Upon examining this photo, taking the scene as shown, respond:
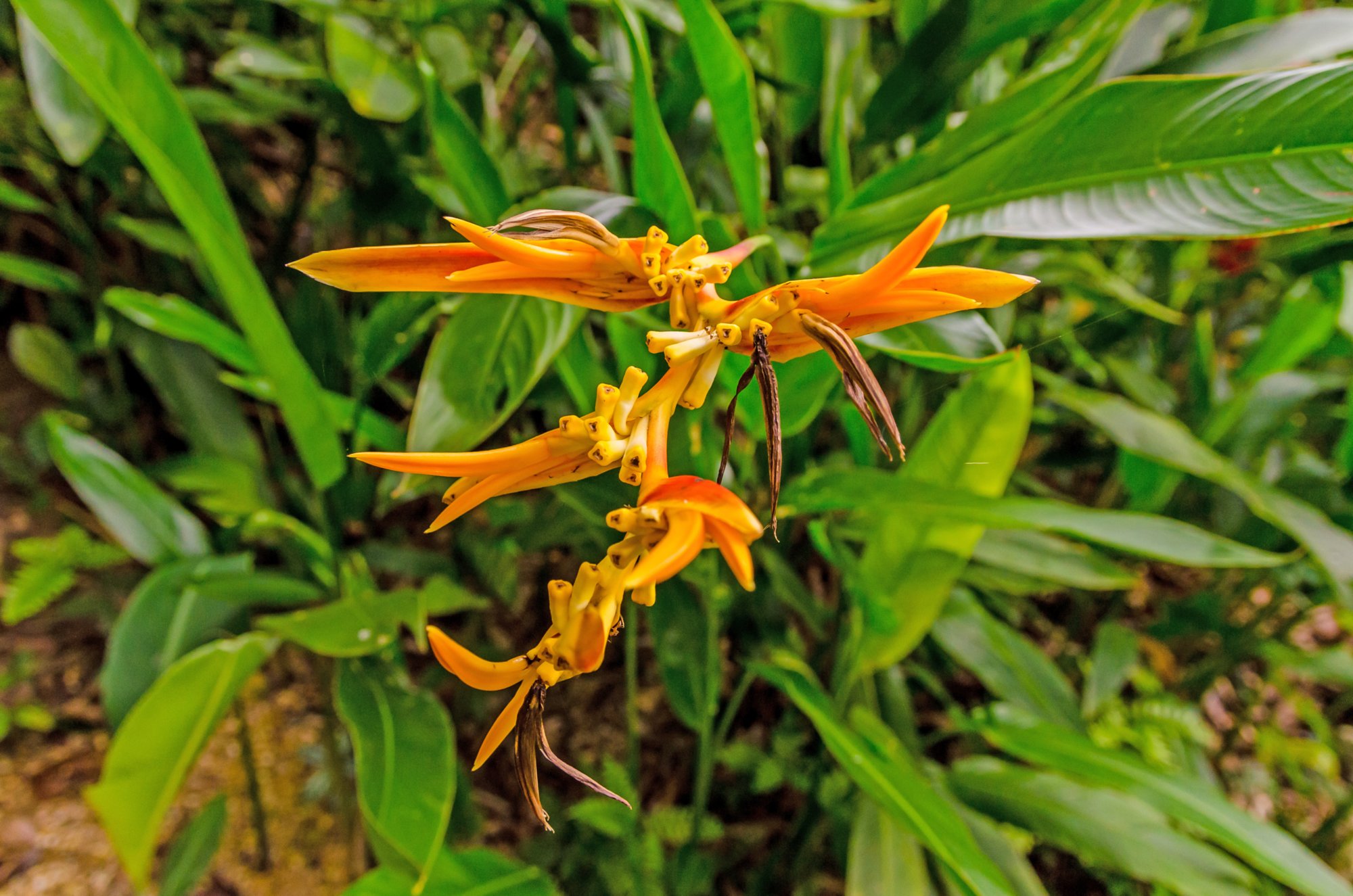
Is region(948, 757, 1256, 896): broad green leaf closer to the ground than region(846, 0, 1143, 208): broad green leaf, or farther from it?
closer to the ground

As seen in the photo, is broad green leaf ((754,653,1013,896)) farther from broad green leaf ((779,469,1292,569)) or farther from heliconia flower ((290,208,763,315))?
heliconia flower ((290,208,763,315))

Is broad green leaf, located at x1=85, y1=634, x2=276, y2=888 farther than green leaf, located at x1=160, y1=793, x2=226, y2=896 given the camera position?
No

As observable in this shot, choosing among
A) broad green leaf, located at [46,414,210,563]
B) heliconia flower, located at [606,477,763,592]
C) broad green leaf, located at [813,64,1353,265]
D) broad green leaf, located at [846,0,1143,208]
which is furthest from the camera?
broad green leaf, located at [46,414,210,563]

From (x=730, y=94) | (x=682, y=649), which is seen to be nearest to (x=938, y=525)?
(x=682, y=649)

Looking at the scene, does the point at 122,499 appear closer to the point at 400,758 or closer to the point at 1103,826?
the point at 400,758

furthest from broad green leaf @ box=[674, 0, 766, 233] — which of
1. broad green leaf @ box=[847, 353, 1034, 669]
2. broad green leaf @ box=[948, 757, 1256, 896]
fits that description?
broad green leaf @ box=[948, 757, 1256, 896]

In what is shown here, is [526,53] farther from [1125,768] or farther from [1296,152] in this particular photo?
[1125,768]

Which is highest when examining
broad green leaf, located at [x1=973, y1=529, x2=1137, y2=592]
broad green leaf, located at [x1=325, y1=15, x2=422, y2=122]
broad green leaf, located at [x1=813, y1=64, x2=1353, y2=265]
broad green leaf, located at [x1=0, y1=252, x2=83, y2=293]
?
broad green leaf, located at [x1=813, y1=64, x2=1353, y2=265]

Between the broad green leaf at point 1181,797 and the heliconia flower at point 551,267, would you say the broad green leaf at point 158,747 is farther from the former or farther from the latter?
the broad green leaf at point 1181,797
